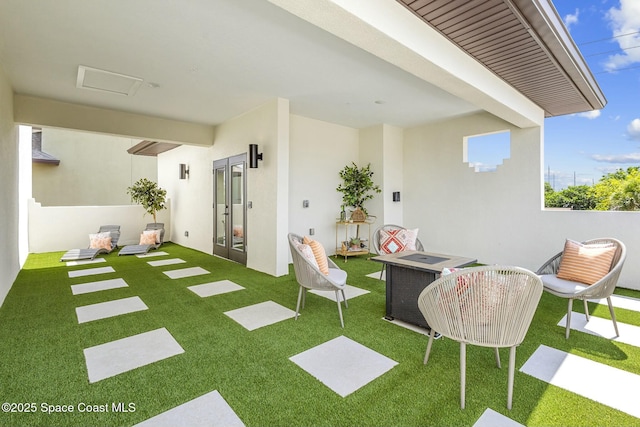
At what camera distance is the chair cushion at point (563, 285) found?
8.93 feet

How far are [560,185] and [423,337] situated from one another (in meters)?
5.46

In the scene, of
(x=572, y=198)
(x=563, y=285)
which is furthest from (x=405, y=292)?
(x=572, y=198)

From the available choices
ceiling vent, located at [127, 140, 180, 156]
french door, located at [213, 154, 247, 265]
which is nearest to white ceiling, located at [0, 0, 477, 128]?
french door, located at [213, 154, 247, 265]

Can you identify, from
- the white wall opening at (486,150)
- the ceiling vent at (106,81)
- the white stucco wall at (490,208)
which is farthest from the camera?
the white wall opening at (486,150)

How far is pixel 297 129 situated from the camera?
6062mm

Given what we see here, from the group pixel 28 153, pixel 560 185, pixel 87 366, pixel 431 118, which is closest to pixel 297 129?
pixel 431 118

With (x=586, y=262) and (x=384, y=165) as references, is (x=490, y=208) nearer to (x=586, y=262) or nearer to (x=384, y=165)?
(x=384, y=165)

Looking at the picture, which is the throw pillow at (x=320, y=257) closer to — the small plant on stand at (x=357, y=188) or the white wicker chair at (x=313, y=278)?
the white wicker chair at (x=313, y=278)

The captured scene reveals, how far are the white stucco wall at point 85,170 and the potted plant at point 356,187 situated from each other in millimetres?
8514

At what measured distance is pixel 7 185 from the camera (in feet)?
13.3

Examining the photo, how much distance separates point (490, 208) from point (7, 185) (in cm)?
760

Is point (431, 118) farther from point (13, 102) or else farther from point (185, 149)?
point (13, 102)

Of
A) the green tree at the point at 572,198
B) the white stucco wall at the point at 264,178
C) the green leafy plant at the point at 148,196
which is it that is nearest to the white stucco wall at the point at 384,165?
the white stucco wall at the point at 264,178

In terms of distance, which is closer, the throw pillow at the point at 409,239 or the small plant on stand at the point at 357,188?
the throw pillow at the point at 409,239
